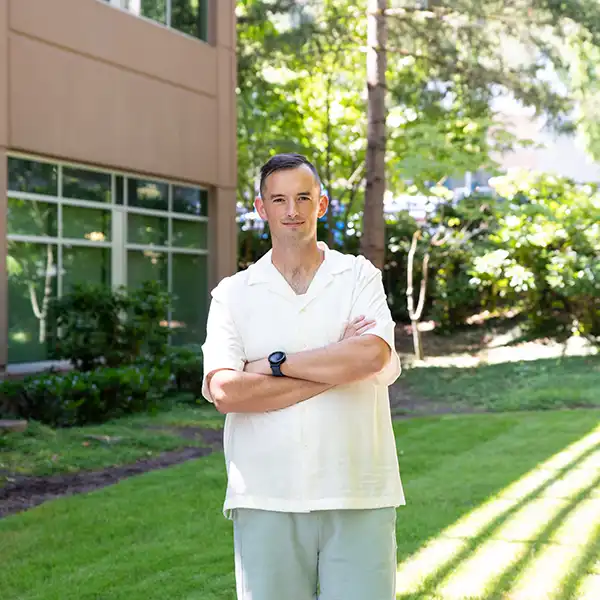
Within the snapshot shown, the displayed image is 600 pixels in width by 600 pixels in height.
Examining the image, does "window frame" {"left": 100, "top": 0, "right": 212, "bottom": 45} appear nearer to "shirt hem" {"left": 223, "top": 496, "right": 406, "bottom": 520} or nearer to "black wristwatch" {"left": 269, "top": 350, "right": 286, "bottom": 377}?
"black wristwatch" {"left": 269, "top": 350, "right": 286, "bottom": 377}

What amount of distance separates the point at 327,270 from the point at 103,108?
1030 centimetres

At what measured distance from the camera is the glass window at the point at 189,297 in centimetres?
1433

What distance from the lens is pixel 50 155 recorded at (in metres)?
11.6

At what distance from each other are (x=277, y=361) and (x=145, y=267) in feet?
36.9

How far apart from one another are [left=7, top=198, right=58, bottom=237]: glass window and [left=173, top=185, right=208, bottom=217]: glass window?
105 inches

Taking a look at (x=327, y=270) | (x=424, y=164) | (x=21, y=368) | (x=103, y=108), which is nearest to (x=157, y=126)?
(x=103, y=108)

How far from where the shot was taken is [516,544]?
5.39m

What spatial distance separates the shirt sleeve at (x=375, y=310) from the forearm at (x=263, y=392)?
20 centimetres

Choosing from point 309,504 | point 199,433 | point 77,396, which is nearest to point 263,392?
point 309,504

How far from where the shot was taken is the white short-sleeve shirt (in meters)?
2.57

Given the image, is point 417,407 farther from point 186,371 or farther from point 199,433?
point 199,433

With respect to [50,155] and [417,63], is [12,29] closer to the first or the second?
[50,155]

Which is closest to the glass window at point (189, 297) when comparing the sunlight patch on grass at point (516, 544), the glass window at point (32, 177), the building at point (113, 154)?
the building at point (113, 154)

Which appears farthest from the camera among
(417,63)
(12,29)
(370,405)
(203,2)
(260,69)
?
Answer: (260,69)
